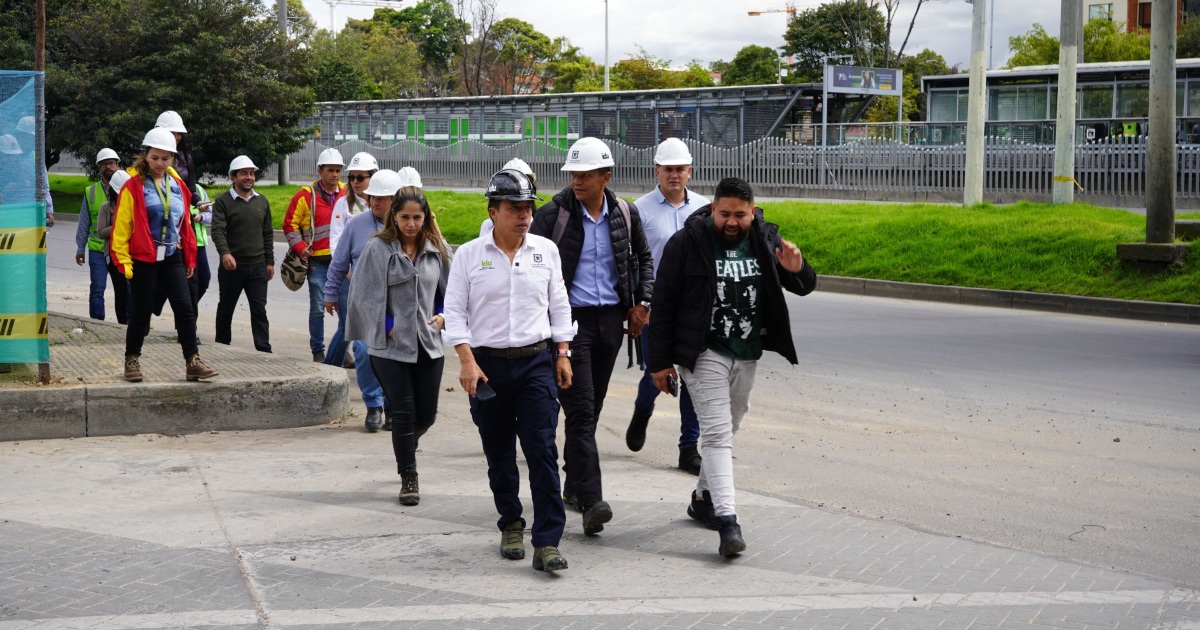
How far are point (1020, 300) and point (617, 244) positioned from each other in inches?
430

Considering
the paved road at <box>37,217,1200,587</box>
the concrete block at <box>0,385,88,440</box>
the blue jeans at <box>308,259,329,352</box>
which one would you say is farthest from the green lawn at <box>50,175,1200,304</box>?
the concrete block at <box>0,385,88,440</box>

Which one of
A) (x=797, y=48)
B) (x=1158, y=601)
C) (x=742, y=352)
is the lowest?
(x=1158, y=601)

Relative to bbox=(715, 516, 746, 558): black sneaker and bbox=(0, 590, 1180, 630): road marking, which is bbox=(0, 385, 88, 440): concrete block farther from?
bbox=(715, 516, 746, 558): black sneaker

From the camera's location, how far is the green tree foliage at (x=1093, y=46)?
158ft

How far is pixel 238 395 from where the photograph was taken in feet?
27.5

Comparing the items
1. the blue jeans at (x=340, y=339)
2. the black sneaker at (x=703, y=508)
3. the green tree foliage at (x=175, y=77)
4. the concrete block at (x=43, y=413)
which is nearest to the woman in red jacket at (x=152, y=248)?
the concrete block at (x=43, y=413)

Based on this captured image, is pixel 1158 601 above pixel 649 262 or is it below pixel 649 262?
below

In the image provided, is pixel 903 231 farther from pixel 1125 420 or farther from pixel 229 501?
pixel 229 501

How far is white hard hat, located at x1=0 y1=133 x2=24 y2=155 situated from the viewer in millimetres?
8703

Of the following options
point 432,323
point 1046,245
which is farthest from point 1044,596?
point 1046,245

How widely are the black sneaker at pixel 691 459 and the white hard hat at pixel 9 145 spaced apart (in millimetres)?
4927

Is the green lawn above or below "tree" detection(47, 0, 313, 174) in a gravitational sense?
below

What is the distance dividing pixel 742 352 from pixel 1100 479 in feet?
8.79

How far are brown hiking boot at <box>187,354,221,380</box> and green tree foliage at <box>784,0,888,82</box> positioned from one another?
171 feet
